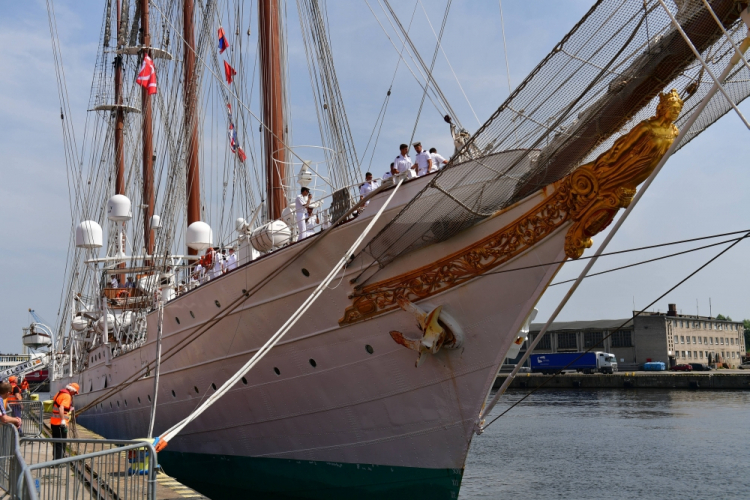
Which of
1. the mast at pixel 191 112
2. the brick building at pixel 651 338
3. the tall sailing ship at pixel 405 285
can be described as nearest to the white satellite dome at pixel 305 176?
the tall sailing ship at pixel 405 285

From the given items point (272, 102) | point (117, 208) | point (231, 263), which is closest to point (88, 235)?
point (117, 208)

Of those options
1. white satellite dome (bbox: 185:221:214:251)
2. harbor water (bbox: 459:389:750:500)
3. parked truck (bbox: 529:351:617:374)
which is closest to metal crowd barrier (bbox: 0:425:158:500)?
white satellite dome (bbox: 185:221:214:251)

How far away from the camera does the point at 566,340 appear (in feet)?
217

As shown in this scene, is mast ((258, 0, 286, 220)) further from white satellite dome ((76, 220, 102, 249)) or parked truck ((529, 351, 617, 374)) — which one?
parked truck ((529, 351, 617, 374))

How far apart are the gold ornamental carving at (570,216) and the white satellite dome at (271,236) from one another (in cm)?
229

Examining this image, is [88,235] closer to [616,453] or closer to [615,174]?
[616,453]

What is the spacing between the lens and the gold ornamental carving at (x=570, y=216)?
8.12 meters

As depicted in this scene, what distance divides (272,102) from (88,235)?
10.0 metres

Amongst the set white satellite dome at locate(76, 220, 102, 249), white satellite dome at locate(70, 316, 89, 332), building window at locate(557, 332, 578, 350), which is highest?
white satellite dome at locate(76, 220, 102, 249)

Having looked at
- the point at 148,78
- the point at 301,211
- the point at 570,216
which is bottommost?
the point at 570,216

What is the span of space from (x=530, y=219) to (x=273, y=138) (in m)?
7.15

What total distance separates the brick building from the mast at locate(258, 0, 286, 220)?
48.2 metres

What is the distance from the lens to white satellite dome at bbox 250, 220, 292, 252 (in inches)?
489

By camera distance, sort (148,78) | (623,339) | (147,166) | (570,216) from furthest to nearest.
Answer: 1. (623,339)
2. (147,166)
3. (148,78)
4. (570,216)
